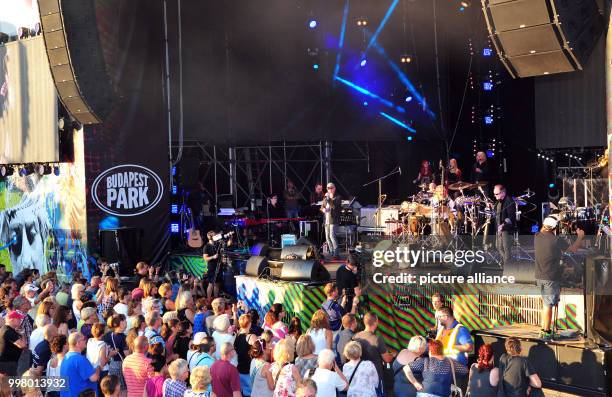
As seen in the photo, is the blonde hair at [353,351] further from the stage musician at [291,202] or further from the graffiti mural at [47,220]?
the stage musician at [291,202]

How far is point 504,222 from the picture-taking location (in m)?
13.4

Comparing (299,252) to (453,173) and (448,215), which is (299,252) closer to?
(448,215)

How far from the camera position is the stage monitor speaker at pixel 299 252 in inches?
559

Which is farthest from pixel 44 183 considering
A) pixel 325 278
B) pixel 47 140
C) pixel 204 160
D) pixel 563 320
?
pixel 563 320

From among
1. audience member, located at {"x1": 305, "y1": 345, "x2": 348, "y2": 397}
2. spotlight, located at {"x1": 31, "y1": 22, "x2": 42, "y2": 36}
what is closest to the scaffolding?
spotlight, located at {"x1": 31, "y1": 22, "x2": 42, "y2": 36}

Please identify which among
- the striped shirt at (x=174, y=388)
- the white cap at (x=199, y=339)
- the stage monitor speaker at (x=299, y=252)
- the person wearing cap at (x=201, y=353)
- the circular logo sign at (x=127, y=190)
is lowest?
the striped shirt at (x=174, y=388)

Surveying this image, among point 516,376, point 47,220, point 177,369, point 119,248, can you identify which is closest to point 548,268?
point 516,376

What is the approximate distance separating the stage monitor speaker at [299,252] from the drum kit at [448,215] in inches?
67.4

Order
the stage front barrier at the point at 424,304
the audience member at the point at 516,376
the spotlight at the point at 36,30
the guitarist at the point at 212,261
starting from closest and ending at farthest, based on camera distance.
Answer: the audience member at the point at 516,376
the stage front barrier at the point at 424,304
the guitarist at the point at 212,261
the spotlight at the point at 36,30

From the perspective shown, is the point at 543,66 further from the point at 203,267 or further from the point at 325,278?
the point at 203,267

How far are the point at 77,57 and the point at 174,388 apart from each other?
327 inches

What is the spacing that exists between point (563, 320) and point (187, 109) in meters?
11.8

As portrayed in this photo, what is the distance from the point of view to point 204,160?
72.2ft

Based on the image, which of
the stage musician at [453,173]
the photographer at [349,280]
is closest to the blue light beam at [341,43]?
the stage musician at [453,173]
